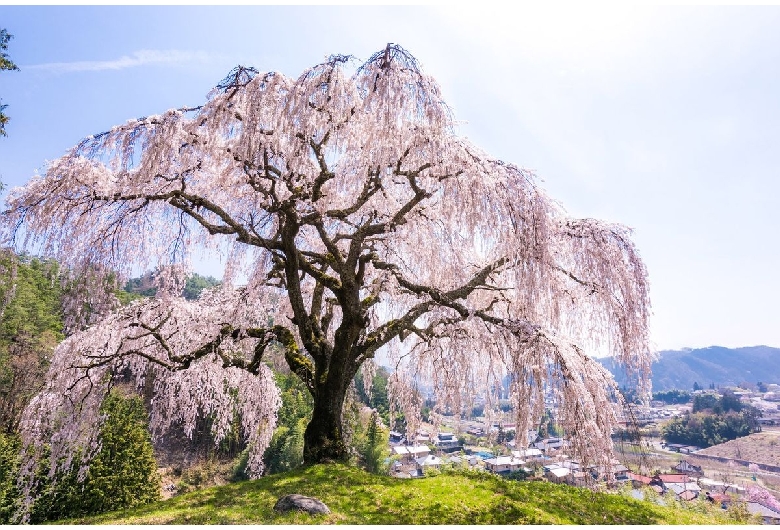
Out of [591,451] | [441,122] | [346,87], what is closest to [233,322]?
[346,87]

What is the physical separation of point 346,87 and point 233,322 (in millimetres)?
5920

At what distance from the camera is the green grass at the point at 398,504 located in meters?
5.79

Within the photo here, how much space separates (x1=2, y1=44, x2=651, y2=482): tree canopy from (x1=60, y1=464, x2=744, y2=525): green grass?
1197 millimetres

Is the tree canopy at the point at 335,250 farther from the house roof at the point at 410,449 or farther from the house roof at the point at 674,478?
the house roof at the point at 674,478

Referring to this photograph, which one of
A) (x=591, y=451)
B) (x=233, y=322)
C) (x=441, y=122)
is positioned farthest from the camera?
(x=233, y=322)

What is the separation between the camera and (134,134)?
7066 millimetres

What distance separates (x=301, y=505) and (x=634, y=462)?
439 centimetres

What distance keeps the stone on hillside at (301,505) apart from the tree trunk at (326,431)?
251 cm

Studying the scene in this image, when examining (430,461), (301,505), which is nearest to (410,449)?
(301,505)

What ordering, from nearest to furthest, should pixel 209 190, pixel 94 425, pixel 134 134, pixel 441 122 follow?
pixel 441 122, pixel 134 134, pixel 94 425, pixel 209 190

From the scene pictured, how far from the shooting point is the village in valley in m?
5.59

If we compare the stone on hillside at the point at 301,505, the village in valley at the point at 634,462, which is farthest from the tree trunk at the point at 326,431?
the stone on hillside at the point at 301,505

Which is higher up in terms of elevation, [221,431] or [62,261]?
[62,261]

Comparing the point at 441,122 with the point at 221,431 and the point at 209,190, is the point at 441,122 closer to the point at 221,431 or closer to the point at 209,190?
the point at 209,190
